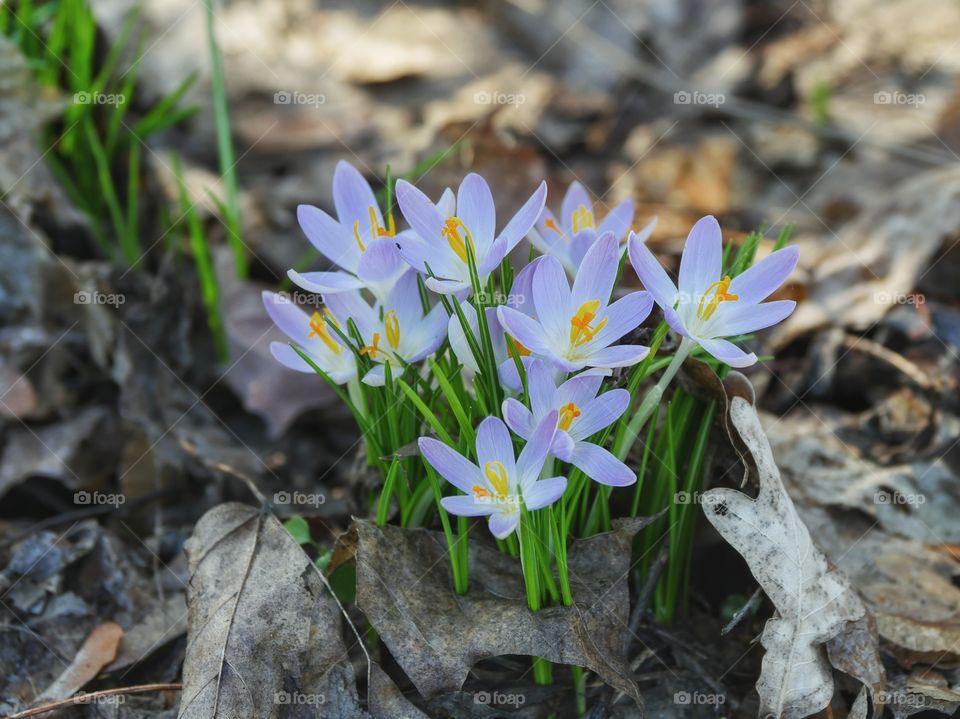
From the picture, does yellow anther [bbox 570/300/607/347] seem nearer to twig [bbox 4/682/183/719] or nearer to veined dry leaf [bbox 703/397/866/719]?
veined dry leaf [bbox 703/397/866/719]

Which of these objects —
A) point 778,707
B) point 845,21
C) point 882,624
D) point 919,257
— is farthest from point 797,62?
point 778,707

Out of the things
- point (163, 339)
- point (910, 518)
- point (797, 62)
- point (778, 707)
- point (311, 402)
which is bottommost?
point (778, 707)

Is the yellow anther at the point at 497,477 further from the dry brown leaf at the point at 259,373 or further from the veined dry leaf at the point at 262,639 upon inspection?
the dry brown leaf at the point at 259,373

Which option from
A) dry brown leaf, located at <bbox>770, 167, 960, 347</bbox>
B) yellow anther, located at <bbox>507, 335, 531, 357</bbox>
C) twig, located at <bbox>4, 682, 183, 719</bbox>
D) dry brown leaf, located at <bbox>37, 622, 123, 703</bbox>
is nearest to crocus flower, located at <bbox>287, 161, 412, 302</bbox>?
yellow anther, located at <bbox>507, 335, 531, 357</bbox>

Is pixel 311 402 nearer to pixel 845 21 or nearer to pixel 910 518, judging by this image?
pixel 910 518

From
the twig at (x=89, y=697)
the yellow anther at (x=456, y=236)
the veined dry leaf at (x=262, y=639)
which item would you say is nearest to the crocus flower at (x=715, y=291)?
the yellow anther at (x=456, y=236)

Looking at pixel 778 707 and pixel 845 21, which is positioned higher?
pixel 845 21
